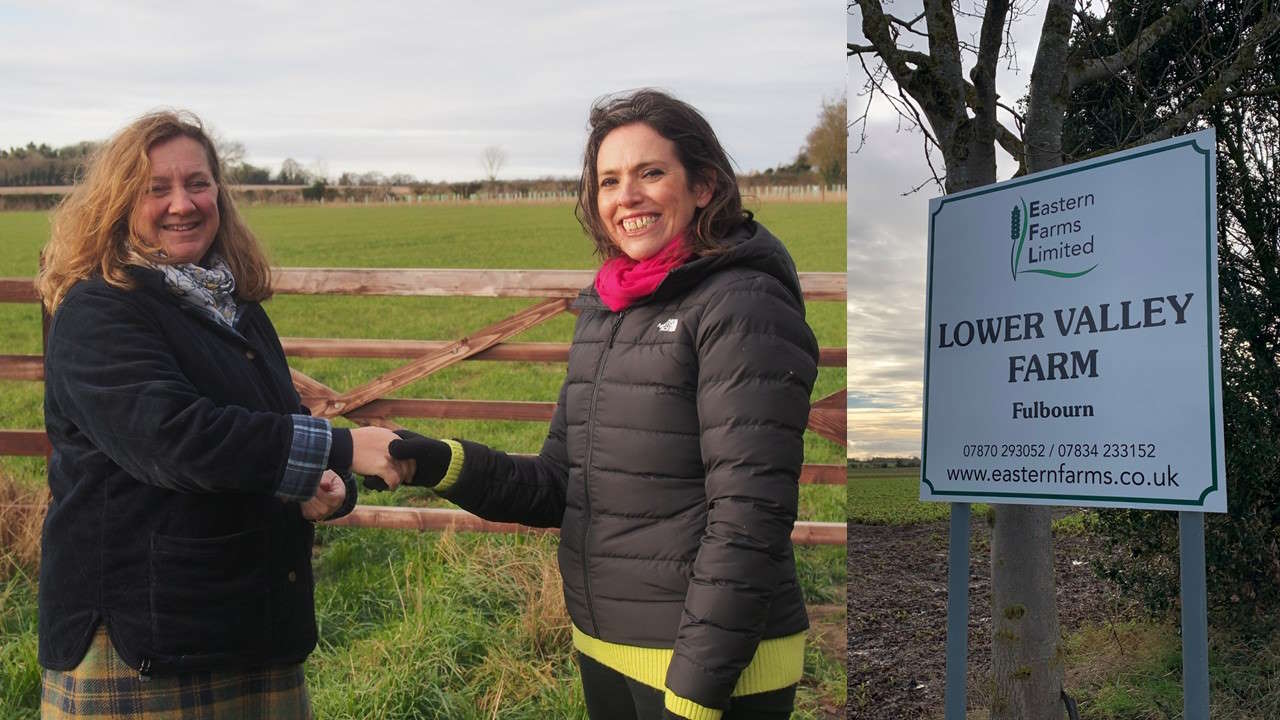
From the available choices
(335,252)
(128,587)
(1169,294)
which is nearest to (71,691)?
(128,587)

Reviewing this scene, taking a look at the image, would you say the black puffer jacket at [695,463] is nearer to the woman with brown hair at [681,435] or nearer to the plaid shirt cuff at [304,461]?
the woman with brown hair at [681,435]

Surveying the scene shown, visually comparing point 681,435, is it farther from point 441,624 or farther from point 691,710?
point 441,624

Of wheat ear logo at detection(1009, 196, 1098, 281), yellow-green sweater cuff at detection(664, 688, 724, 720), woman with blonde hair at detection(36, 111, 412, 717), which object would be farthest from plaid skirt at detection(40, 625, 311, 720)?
wheat ear logo at detection(1009, 196, 1098, 281)

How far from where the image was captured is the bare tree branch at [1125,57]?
14.1 feet

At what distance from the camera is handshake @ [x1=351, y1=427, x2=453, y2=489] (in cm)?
213

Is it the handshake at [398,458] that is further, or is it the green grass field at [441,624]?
the green grass field at [441,624]

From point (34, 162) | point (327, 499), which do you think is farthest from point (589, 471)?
point (34, 162)

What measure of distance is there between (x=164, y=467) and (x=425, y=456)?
512mm

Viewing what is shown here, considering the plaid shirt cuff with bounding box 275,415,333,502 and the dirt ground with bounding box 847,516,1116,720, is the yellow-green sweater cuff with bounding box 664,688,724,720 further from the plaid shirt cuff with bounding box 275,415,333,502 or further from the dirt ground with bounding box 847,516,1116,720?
the dirt ground with bounding box 847,516,1116,720

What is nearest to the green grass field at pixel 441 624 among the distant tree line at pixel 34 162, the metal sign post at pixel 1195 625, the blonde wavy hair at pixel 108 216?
the blonde wavy hair at pixel 108 216

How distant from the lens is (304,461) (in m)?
1.96

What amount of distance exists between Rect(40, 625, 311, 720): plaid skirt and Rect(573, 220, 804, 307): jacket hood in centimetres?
118

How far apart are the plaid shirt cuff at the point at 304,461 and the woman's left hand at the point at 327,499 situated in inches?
4.3

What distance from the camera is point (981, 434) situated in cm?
293
